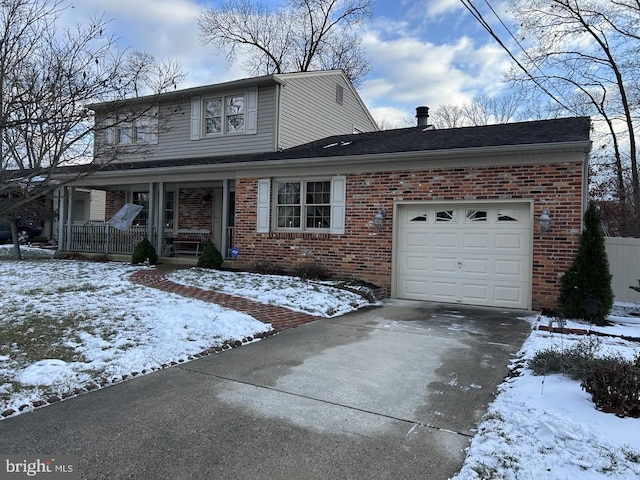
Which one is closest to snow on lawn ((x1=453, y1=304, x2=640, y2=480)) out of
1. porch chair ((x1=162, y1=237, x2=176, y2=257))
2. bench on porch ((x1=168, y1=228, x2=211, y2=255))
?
bench on porch ((x1=168, y1=228, x2=211, y2=255))

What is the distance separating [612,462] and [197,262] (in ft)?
39.3

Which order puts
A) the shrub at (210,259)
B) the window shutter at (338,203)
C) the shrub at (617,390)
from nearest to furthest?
1. the shrub at (617,390)
2. the window shutter at (338,203)
3. the shrub at (210,259)

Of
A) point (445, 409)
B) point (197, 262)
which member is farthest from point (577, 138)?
point (197, 262)

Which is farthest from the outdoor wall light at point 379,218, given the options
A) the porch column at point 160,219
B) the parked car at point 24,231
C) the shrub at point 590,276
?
the parked car at point 24,231

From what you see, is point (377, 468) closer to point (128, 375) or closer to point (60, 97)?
point (128, 375)

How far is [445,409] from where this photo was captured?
3852 mm

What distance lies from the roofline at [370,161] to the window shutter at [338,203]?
0.30 metres

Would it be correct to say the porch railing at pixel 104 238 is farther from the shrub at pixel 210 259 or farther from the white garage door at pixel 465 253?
the white garage door at pixel 465 253

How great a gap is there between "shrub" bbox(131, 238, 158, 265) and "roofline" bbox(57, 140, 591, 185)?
2167 millimetres

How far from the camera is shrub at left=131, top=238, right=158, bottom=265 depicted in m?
13.2

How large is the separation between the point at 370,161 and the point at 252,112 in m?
5.57

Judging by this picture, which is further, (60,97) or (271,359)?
(271,359)

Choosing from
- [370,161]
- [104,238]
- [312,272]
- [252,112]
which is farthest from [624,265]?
[104,238]

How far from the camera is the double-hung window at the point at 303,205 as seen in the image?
1124 cm
